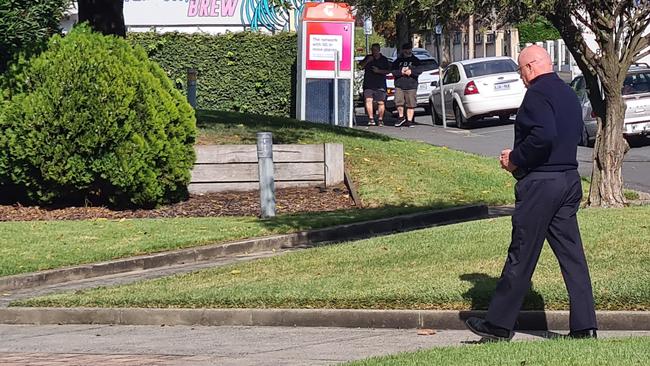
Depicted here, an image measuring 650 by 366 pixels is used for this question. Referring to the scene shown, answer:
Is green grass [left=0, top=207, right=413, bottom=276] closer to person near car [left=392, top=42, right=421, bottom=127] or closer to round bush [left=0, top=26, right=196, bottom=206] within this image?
round bush [left=0, top=26, right=196, bottom=206]

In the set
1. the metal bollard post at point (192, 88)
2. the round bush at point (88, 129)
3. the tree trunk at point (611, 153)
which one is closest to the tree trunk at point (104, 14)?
the round bush at point (88, 129)

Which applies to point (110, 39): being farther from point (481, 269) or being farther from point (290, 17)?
point (290, 17)

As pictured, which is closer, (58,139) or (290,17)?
(58,139)

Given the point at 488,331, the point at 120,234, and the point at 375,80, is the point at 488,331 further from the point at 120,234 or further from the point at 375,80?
the point at 375,80

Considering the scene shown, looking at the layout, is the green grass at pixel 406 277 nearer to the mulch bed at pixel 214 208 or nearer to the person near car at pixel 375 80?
the mulch bed at pixel 214 208

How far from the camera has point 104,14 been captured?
20.6 m

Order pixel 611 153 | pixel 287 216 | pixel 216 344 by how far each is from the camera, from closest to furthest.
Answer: pixel 216 344 → pixel 611 153 → pixel 287 216

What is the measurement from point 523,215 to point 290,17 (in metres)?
31.1

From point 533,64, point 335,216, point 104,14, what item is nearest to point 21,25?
point 104,14

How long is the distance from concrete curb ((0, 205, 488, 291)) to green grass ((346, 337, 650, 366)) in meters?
5.57

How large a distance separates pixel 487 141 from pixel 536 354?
20.5 m

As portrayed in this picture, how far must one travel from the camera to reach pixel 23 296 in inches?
460

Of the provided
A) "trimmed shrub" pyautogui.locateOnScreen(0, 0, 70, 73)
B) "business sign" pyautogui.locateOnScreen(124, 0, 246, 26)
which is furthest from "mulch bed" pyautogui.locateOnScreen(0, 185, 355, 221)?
"business sign" pyautogui.locateOnScreen(124, 0, 246, 26)

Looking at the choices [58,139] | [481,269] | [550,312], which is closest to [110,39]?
[58,139]
